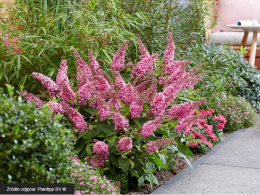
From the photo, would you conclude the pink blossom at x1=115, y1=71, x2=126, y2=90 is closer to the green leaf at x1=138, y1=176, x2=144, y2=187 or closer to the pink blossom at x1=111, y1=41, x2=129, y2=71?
the pink blossom at x1=111, y1=41, x2=129, y2=71

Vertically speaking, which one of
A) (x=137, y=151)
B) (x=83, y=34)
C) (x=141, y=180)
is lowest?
(x=141, y=180)

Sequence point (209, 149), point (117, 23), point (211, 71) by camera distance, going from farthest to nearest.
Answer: point (211, 71)
point (209, 149)
point (117, 23)

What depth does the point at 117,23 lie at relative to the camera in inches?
138

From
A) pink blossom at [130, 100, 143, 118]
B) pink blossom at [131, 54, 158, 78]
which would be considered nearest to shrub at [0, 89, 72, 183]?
pink blossom at [130, 100, 143, 118]

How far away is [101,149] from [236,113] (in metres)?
2.60

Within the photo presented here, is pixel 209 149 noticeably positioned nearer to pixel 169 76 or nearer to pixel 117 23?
pixel 169 76

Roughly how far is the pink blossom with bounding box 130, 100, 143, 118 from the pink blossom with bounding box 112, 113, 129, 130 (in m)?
0.09

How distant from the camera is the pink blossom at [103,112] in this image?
2.74 meters

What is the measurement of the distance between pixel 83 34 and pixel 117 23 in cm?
34

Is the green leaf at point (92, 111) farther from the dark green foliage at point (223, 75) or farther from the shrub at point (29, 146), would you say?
the dark green foliage at point (223, 75)

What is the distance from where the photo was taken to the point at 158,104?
9.02 ft

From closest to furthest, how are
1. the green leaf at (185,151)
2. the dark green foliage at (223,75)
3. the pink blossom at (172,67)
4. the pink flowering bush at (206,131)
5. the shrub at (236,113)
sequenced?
the green leaf at (185,151)
the pink blossom at (172,67)
the pink flowering bush at (206,131)
the dark green foliage at (223,75)
the shrub at (236,113)

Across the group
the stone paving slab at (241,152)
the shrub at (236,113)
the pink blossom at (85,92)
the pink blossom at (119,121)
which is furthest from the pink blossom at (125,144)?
the shrub at (236,113)

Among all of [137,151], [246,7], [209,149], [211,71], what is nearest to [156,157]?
[137,151]
